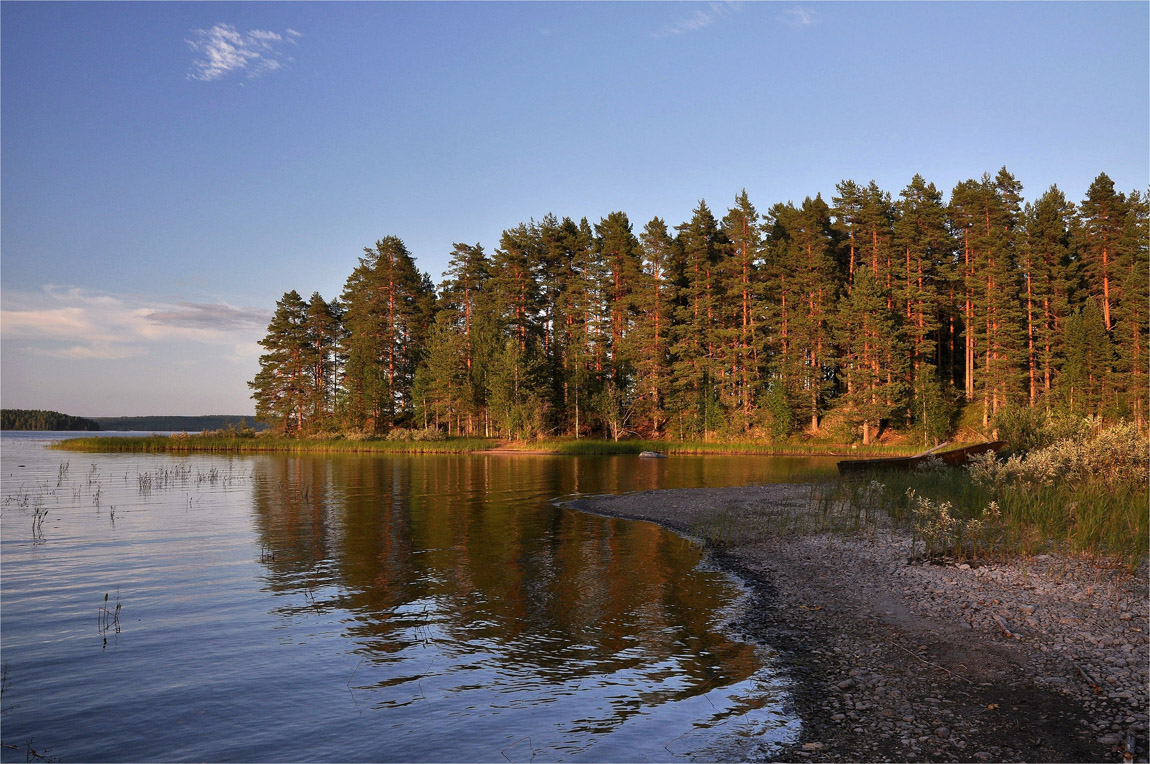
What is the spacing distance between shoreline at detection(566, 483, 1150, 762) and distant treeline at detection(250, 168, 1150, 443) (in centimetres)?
4886

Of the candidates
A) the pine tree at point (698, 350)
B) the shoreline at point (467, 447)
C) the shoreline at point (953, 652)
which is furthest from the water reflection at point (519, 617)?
the pine tree at point (698, 350)

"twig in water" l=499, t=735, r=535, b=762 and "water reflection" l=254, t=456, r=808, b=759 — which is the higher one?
"twig in water" l=499, t=735, r=535, b=762

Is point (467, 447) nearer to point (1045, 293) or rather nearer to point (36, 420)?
point (1045, 293)

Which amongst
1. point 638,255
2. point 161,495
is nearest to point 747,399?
point 638,255

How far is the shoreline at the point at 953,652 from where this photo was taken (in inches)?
271

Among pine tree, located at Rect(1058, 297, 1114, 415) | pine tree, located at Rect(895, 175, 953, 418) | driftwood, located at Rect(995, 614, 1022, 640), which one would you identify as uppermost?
pine tree, located at Rect(895, 175, 953, 418)

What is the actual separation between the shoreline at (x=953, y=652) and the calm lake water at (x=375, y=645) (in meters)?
0.68

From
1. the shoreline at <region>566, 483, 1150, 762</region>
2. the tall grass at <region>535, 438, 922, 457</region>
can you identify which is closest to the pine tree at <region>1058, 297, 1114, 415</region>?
the tall grass at <region>535, 438, 922, 457</region>

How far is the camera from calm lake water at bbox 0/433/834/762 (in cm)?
735

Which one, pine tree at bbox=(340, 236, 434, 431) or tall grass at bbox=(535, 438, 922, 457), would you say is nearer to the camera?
tall grass at bbox=(535, 438, 922, 457)

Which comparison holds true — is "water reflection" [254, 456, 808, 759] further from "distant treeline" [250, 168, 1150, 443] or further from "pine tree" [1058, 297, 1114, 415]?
"pine tree" [1058, 297, 1114, 415]

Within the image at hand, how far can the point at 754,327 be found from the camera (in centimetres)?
6694

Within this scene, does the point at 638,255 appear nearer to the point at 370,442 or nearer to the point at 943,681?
the point at 370,442

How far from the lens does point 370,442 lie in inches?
2763
